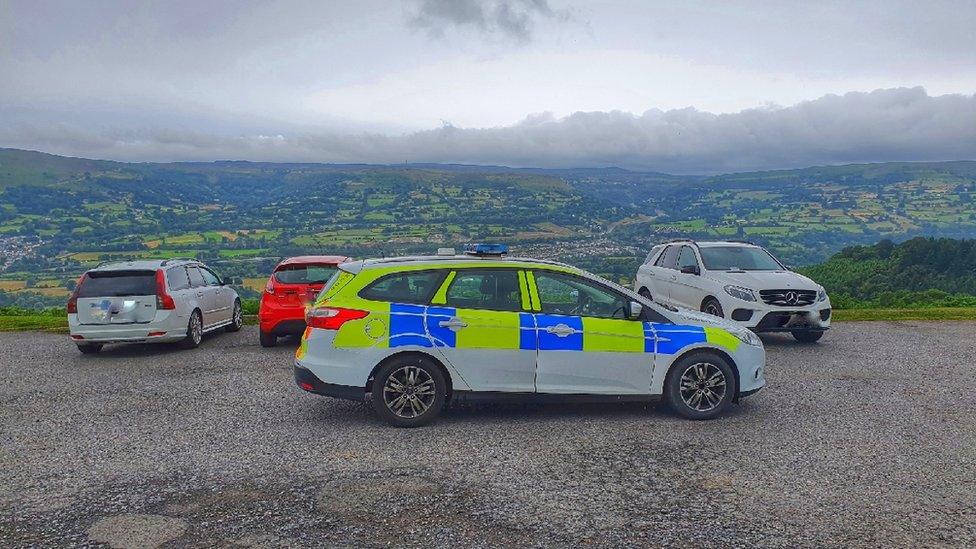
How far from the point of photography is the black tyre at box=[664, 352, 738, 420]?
7352 mm

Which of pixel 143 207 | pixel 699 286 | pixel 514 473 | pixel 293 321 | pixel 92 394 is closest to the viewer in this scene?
pixel 514 473

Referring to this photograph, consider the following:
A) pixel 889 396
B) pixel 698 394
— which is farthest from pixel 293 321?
pixel 889 396

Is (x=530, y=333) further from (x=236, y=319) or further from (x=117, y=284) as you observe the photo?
(x=236, y=319)

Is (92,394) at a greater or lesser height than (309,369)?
lesser

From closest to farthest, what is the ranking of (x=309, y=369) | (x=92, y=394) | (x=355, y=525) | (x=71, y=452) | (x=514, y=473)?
(x=355, y=525), (x=514, y=473), (x=71, y=452), (x=309, y=369), (x=92, y=394)

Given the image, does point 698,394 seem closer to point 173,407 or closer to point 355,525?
point 355,525

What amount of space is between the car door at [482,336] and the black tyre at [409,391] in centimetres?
25

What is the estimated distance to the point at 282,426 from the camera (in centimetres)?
723

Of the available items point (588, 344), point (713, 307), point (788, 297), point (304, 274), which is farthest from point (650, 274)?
point (588, 344)

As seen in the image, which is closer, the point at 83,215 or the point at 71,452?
the point at 71,452

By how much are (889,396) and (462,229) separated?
286ft

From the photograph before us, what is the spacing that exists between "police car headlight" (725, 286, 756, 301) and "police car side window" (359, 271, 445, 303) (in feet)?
21.6

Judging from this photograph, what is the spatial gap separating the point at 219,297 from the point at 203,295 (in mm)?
729

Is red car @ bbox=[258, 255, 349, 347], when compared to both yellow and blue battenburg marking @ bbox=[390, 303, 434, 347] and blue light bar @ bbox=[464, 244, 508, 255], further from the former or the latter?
yellow and blue battenburg marking @ bbox=[390, 303, 434, 347]
